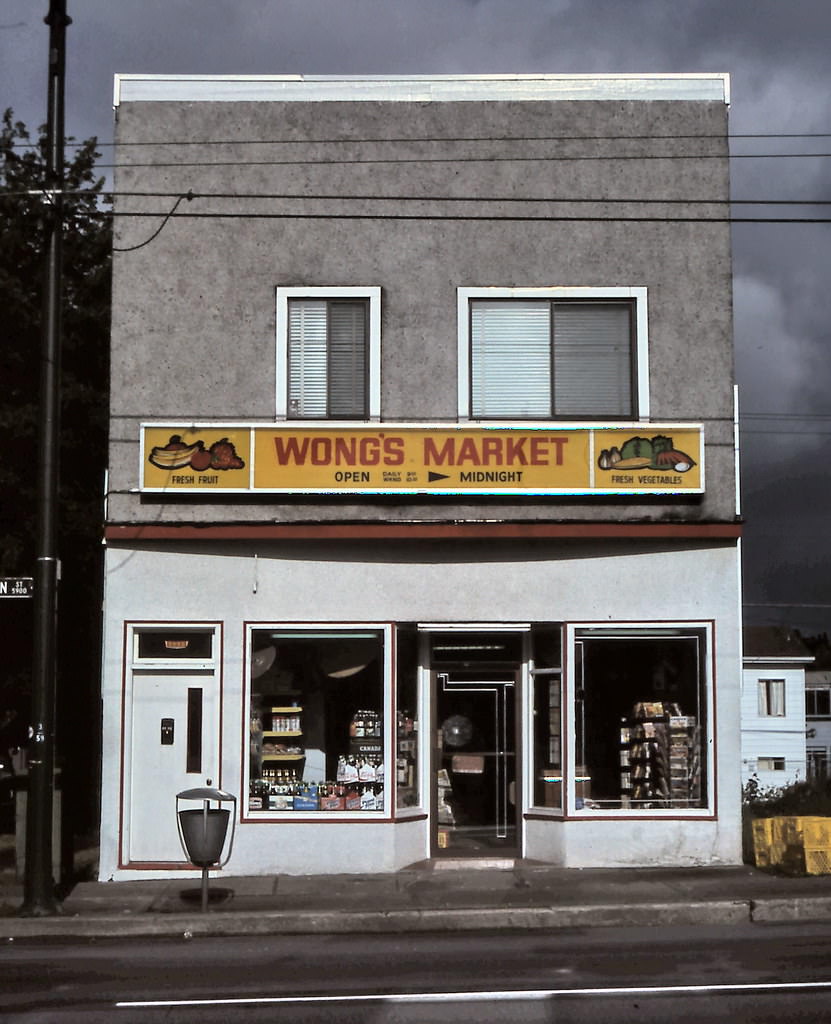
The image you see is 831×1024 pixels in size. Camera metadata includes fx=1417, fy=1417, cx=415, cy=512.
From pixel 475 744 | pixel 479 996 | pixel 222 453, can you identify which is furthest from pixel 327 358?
pixel 479 996

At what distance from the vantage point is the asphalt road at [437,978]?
9.58m

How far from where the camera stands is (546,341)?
1697 centimetres

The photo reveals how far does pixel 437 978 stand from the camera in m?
10.8

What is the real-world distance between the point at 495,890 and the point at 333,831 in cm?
218

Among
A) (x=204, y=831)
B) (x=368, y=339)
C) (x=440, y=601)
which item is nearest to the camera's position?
(x=204, y=831)

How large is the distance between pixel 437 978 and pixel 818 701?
331 ft

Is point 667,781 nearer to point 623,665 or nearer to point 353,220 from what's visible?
point 623,665

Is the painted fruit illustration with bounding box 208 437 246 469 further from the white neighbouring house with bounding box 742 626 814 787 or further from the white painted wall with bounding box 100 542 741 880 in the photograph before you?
the white neighbouring house with bounding box 742 626 814 787

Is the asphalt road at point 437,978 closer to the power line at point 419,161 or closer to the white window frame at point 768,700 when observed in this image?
the power line at point 419,161

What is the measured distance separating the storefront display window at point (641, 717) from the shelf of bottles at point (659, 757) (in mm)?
12

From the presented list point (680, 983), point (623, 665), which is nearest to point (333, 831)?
point (623, 665)

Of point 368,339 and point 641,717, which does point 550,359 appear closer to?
point 368,339

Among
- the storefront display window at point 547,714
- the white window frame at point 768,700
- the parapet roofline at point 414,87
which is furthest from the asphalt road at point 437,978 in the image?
the white window frame at point 768,700

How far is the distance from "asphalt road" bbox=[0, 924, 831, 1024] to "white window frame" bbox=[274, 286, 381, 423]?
6259mm
